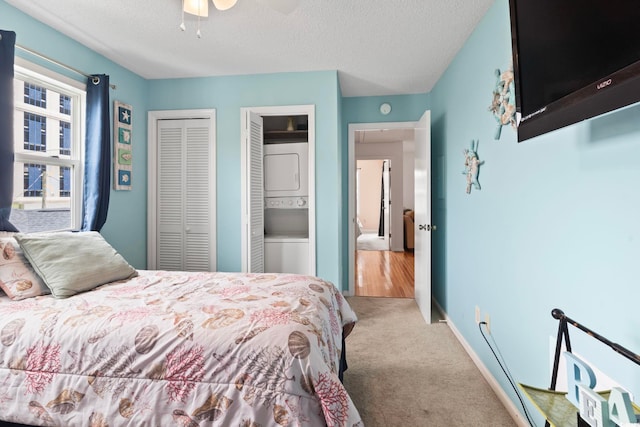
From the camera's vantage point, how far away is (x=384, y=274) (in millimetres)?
5258

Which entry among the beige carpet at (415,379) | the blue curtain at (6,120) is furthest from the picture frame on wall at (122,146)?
the beige carpet at (415,379)

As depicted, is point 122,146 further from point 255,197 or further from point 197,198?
point 255,197

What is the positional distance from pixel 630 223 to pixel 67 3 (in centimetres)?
315

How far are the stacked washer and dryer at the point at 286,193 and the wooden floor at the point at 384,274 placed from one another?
1217mm

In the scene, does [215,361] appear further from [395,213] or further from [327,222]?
[395,213]

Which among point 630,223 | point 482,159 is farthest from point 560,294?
point 482,159

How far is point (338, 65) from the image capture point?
3076 mm

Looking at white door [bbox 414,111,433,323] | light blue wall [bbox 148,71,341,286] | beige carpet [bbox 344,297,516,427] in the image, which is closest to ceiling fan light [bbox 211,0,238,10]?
light blue wall [bbox 148,71,341,286]

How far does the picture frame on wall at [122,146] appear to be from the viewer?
2.96m

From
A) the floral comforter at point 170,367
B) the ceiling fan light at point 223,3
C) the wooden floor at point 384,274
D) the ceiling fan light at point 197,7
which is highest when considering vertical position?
the ceiling fan light at point 197,7

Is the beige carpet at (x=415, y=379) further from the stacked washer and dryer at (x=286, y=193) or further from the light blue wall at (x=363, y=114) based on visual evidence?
the light blue wall at (x=363, y=114)

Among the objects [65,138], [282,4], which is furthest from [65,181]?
[282,4]

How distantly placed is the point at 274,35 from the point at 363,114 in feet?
6.10

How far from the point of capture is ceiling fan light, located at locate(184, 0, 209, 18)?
1.97 metres
